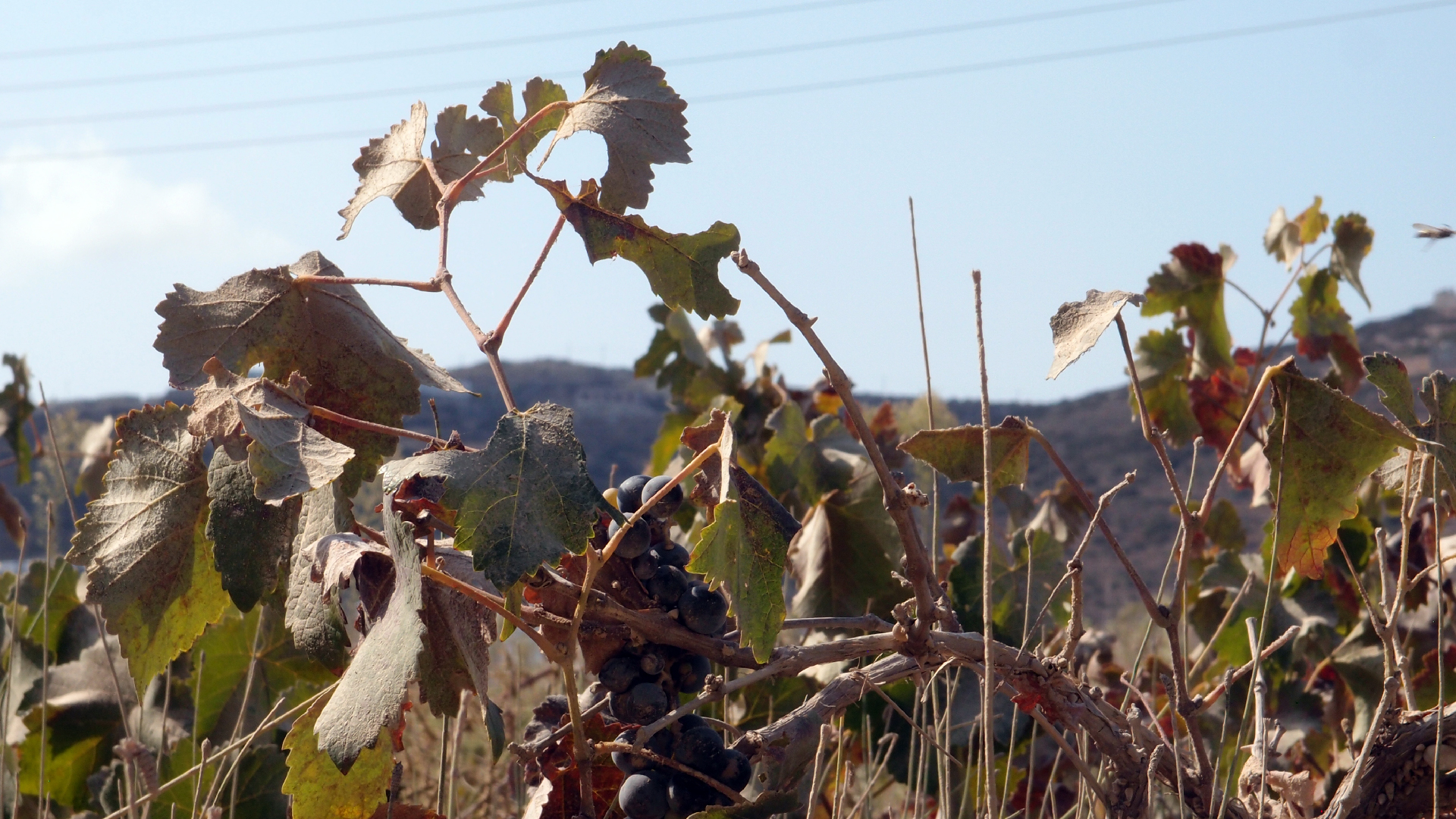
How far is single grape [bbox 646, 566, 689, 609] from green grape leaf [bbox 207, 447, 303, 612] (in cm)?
26

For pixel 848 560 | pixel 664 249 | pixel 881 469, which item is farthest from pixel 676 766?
pixel 848 560

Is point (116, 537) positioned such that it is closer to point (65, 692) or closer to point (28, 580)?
point (65, 692)

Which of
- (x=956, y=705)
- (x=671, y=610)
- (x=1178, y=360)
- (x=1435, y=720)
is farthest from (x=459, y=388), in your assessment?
(x=1178, y=360)

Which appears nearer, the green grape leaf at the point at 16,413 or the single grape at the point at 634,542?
the single grape at the point at 634,542

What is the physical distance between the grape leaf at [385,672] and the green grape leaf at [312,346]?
202 millimetres

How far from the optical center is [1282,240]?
2316 millimetres

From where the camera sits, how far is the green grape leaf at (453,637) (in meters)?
0.71

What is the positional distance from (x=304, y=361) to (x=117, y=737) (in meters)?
0.89

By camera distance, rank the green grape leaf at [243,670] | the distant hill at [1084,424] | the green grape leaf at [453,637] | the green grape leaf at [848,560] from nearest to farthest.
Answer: the green grape leaf at [453,637] → the green grape leaf at [243,670] → the green grape leaf at [848,560] → the distant hill at [1084,424]

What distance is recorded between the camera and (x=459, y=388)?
0.79 meters

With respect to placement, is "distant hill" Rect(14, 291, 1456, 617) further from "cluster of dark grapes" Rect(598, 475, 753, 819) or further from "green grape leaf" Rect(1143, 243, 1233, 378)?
"cluster of dark grapes" Rect(598, 475, 753, 819)

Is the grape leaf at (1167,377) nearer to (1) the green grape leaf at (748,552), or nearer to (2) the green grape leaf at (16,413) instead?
(1) the green grape leaf at (748,552)

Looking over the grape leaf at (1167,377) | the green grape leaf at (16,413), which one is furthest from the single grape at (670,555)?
the green grape leaf at (16,413)

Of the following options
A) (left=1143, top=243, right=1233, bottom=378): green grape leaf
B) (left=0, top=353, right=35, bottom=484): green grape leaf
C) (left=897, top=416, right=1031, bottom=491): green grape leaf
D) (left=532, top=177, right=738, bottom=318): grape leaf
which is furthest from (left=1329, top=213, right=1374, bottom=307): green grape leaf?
(left=0, top=353, right=35, bottom=484): green grape leaf
